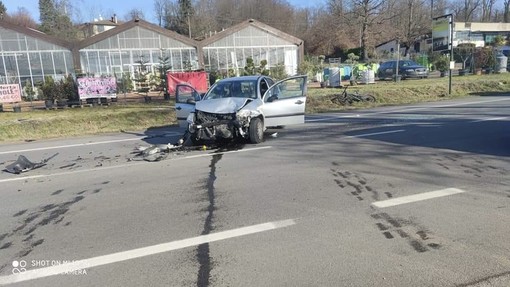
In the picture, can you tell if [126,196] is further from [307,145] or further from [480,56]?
[480,56]

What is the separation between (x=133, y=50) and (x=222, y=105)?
102ft

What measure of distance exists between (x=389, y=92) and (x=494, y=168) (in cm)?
1525

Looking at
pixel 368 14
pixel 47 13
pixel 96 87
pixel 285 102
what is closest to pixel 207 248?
pixel 285 102

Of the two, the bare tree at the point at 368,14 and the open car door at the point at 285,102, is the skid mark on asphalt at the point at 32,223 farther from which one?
the bare tree at the point at 368,14

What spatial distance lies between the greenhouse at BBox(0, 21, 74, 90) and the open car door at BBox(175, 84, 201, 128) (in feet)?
86.9

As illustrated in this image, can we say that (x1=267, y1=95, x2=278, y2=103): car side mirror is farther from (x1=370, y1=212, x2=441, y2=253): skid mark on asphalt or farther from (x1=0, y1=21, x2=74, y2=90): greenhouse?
(x1=0, y1=21, x2=74, y2=90): greenhouse

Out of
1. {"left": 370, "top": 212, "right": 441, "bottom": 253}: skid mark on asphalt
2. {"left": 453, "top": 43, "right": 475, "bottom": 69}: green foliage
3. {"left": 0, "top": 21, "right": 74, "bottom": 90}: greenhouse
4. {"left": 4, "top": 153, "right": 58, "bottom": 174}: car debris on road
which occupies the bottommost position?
{"left": 370, "top": 212, "right": 441, "bottom": 253}: skid mark on asphalt

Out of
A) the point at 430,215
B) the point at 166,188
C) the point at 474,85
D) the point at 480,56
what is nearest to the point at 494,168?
the point at 430,215

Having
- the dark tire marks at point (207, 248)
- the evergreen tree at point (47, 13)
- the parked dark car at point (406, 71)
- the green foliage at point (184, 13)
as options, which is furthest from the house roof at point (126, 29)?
the evergreen tree at point (47, 13)

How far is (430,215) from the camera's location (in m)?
4.69

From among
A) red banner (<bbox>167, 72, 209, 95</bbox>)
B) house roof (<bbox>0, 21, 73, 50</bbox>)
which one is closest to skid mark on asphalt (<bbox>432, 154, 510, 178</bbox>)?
red banner (<bbox>167, 72, 209, 95</bbox>)

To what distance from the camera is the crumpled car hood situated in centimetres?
904

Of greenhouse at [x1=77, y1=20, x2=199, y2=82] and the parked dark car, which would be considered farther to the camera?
greenhouse at [x1=77, y1=20, x2=199, y2=82]

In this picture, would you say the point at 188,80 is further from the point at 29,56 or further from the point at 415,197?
the point at 415,197
